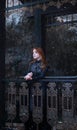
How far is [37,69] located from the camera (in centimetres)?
791

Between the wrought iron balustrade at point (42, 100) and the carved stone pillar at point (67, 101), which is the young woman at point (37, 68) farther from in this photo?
the carved stone pillar at point (67, 101)

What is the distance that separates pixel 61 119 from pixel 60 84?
622 millimetres

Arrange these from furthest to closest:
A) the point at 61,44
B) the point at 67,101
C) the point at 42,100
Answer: the point at 61,44 < the point at 42,100 < the point at 67,101

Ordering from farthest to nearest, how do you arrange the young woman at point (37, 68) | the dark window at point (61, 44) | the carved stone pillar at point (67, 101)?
the dark window at point (61, 44)
the young woman at point (37, 68)
the carved stone pillar at point (67, 101)

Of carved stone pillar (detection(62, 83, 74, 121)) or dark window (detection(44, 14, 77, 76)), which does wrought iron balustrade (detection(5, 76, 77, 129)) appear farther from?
dark window (detection(44, 14, 77, 76))

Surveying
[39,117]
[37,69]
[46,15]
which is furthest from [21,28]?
[39,117]

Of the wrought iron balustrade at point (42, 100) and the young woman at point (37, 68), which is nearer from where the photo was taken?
the wrought iron balustrade at point (42, 100)

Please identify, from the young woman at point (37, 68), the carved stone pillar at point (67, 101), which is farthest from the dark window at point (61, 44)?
the carved stone pillar at point (67, 101)

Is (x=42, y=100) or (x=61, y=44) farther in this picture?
(x=61, y=44)

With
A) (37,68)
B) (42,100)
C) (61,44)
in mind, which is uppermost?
(61,44)

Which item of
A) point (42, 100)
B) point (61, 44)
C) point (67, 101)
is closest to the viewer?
point (67, 101)

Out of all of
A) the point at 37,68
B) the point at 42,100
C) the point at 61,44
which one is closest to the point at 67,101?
the point at 42,100

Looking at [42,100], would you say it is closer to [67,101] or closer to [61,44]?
[67,101]

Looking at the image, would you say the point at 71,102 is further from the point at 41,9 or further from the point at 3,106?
the point at 41,9
